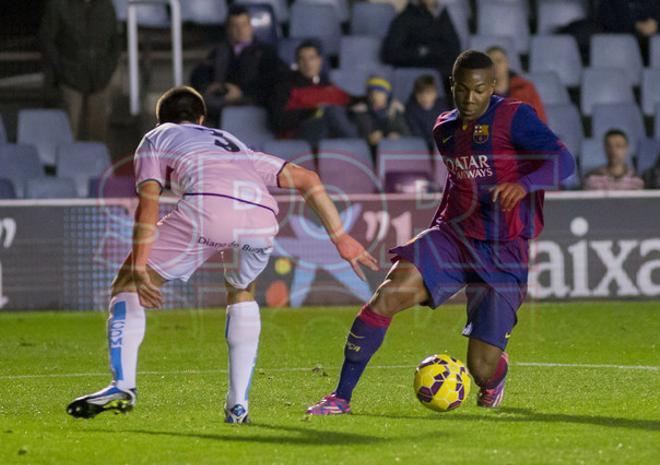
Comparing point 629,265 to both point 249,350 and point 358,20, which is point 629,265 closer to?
point 358,20

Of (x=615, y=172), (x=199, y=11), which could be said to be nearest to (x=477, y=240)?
(x=615, y=172)

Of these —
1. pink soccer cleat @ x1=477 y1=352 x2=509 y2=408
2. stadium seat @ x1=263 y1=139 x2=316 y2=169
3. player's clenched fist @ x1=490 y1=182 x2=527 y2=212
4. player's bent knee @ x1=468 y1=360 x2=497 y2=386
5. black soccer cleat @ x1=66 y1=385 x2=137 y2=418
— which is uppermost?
player's clenched fist @ x1=490 y1=182 x2=527 y2=212

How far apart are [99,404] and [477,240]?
83.2 inches

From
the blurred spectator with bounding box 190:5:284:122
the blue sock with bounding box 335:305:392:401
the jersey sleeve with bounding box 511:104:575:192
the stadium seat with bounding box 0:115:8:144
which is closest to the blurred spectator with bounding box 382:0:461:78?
the blurred spectator with bounding box 190:5:284:122

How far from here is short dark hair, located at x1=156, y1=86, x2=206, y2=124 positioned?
22.4ft

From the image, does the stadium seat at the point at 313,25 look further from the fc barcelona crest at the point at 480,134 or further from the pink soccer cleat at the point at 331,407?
the pink soccer cleat at the point at 331,407

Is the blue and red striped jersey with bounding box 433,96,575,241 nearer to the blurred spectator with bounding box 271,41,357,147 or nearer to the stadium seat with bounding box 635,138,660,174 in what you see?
the blurred spectator with bounding box 271,41,357,147

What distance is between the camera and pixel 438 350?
10.2 m

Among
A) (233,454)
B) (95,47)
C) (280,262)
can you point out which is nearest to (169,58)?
(95,47)

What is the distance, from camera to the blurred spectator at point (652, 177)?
45.3 feet

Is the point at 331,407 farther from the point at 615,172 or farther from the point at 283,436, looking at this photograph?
the point at 615,172

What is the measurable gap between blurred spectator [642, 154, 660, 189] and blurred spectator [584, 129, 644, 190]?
0.47ft

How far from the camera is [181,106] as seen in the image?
6.83 m

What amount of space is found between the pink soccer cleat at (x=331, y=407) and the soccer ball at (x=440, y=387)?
14.5 inches
